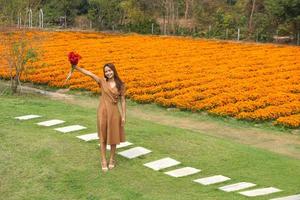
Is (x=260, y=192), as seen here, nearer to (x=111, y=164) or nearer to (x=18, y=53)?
(x=111, y=164)

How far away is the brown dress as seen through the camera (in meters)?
11.2

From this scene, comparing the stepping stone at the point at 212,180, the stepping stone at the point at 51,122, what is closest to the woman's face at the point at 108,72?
the stepping stone at the point at 212,180

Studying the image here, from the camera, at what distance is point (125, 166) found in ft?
38.3

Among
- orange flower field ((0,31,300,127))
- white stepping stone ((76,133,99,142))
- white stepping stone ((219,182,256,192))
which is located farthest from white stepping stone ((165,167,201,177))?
orange flower field ((0,31,300,127))

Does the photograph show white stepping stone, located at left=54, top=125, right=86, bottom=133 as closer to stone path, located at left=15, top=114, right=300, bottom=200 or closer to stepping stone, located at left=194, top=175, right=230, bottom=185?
stone path, located at left=15, top=114, right=300, bottom=200

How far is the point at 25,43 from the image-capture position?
900 inches

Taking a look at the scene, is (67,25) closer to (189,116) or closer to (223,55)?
(223,55)

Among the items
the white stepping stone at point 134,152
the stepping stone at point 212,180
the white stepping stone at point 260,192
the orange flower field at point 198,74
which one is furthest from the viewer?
the orange flower field at point 198,74

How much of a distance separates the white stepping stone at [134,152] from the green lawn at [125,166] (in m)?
0.18

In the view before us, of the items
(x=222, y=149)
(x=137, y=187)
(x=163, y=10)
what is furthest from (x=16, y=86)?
(x=163, y=10)

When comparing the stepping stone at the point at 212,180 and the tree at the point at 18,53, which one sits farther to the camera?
the tree at the point at 18,53

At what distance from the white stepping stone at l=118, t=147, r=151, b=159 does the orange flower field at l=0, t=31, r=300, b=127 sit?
6.22 m

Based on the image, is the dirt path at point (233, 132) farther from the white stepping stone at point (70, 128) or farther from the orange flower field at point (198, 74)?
the white stepping stone at point (70, 128)

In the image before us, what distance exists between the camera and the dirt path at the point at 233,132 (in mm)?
15133
